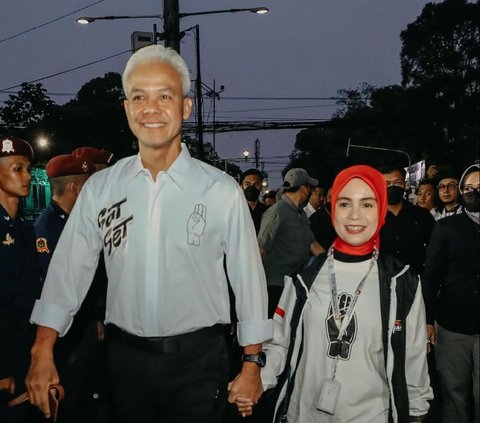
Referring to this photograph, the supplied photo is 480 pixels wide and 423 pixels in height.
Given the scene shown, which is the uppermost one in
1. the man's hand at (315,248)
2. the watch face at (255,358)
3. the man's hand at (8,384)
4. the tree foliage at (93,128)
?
the tree foliage at (93,128)

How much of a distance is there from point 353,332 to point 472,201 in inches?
84.4

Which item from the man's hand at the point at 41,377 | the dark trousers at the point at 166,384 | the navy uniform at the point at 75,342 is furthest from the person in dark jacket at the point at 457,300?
the man's hand at the point at 41,377

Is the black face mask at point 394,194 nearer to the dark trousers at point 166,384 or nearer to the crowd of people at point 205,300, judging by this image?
the crowd of people at point 205,300

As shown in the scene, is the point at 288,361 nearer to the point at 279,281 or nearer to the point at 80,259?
the point at 80,259

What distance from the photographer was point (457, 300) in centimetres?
453

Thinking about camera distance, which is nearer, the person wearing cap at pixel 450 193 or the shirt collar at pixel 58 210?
the shirt collar at pixel 58 210

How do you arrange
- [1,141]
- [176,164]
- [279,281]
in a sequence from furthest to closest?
[279,281], [1,141], [176,164]

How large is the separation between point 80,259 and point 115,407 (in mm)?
800

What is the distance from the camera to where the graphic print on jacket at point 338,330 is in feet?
9.62

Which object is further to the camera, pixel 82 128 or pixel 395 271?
pixel 82 128

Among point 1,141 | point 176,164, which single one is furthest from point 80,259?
→ point 1,141

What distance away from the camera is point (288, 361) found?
121 inches

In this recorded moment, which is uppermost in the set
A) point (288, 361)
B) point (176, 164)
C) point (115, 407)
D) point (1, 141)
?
point (1, 141)

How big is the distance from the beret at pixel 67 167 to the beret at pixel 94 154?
0.63ft
